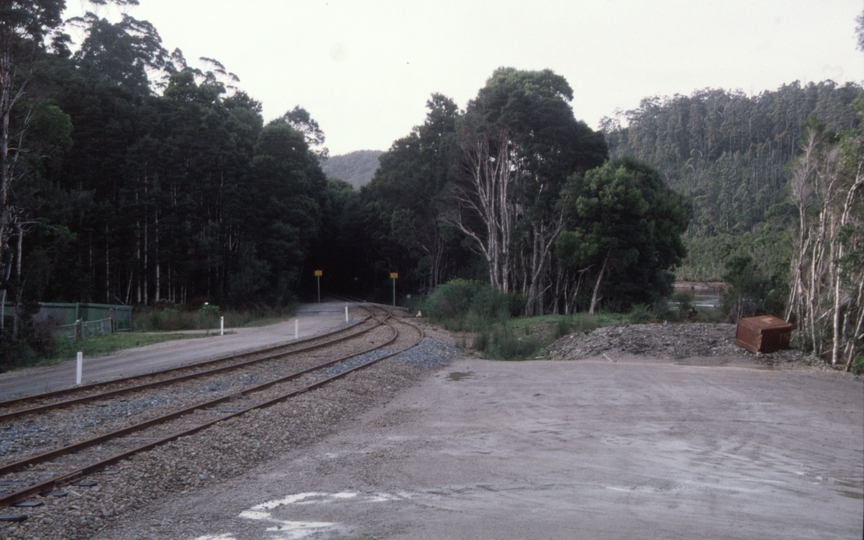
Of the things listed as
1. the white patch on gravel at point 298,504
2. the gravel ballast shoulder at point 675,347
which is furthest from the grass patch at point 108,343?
the white patch on gravel at point 298,504

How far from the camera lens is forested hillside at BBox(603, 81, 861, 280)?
7306cm

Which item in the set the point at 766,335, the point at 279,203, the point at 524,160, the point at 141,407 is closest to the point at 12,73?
the point at 141,407

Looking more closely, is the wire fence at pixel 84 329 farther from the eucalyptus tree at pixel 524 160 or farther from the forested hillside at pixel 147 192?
the eucalyptus tree at pixel 524 160

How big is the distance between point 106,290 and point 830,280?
3663cm

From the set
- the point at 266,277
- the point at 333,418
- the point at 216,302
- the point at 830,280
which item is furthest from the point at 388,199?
the point at 333,418

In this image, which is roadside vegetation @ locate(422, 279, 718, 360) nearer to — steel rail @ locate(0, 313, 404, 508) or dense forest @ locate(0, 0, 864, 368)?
dense forest @ locate(0, 0, 864, 368)

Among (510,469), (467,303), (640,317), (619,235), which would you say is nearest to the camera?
(510,469)

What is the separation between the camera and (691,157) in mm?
105938

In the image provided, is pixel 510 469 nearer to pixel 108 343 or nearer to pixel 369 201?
pixel 108 343

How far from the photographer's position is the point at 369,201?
67125mm

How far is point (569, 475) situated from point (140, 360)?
15458 mm

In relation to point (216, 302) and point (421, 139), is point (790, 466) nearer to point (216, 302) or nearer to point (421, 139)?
point (216, 302)

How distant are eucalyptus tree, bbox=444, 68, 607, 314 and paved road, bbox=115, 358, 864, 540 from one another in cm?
2655

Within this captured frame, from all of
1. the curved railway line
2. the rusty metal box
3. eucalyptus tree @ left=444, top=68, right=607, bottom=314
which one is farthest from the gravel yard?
eucalyptus tree @ left=444, top=68, right=607, bottom=314
